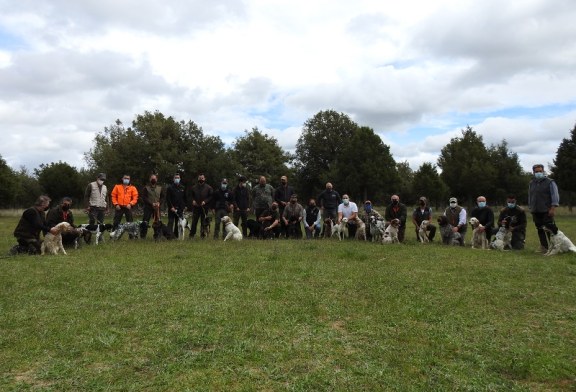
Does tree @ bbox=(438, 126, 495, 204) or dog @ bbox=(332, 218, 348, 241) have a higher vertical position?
tree @ bbox=(438, 126, 495, 204)

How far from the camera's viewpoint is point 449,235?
42.5ft

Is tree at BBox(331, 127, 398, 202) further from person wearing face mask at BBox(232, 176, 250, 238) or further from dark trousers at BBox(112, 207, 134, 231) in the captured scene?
dark trousers at BBox(112, 207, 134, 231)

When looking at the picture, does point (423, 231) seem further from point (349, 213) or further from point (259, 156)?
point (259, 156)

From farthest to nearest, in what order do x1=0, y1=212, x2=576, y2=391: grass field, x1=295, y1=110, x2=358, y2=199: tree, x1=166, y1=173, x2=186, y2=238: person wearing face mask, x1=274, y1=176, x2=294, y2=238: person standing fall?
x1=295, y1=110, x2=358, y2=199: tree
x1=274, y1=176, x2=294, y2=238: person standing
x1=166, y1=173, x2=186, y2=238: person wearing face mask
x1=0, y1=212, x2=576, y2=391: grass field

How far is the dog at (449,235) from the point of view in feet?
42.0

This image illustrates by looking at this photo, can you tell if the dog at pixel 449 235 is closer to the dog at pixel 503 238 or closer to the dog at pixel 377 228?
the dog at pixel 503 238

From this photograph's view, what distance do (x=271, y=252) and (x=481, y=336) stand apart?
242 inches

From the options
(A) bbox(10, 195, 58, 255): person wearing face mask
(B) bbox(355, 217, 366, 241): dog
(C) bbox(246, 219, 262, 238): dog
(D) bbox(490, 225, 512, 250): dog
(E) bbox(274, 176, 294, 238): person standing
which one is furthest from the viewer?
(E) bbox(274, 176, 294, 238): person standing

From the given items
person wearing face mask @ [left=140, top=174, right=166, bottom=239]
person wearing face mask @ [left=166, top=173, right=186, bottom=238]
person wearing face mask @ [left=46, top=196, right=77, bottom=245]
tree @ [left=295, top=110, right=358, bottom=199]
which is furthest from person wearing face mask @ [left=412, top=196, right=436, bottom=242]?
tree @ [left=295, top=110, right=358, bottom=199]

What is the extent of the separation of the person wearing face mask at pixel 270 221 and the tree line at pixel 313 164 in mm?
19968

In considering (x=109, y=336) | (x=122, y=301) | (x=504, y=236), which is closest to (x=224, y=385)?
(x=109, y=336)

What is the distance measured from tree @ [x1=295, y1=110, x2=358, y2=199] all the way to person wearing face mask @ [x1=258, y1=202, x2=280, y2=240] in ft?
131

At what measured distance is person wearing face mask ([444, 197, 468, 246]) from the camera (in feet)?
42.7

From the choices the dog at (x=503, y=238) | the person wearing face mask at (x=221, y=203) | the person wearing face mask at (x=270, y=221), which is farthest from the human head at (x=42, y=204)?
the dog at (x=503, y=238)
